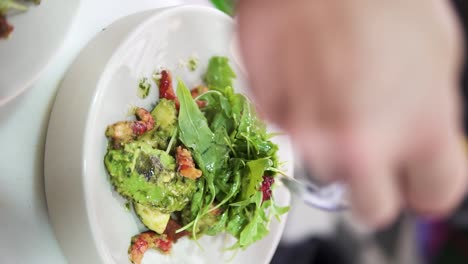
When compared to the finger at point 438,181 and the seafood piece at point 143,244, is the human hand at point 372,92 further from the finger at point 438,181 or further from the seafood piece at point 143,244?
the seafood piece at point 143,244

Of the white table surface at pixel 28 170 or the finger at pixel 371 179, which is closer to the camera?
the finger at pixel 371 179

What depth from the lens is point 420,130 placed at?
0.22 m

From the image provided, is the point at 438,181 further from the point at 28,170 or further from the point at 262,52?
the point at 28,170

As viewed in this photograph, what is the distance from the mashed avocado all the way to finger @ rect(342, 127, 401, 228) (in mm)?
403

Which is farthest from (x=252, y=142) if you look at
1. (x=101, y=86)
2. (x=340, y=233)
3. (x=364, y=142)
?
(x=364, y=142)

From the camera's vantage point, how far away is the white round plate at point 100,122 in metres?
0.58

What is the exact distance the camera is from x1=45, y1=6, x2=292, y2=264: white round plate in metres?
0.58

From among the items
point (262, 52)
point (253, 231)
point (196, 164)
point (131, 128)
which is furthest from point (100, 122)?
point (262, 52)

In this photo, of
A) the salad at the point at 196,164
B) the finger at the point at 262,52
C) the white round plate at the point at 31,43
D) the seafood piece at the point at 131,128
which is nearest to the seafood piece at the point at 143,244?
the salad at the point at 196,164

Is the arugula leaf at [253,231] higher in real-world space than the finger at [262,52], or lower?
lower

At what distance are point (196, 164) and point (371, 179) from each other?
0.48m

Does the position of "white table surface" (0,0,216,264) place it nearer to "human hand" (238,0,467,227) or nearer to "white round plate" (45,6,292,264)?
"white round plate" (45,6,292,264)

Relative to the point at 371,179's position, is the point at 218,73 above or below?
below

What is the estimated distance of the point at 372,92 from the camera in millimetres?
216
